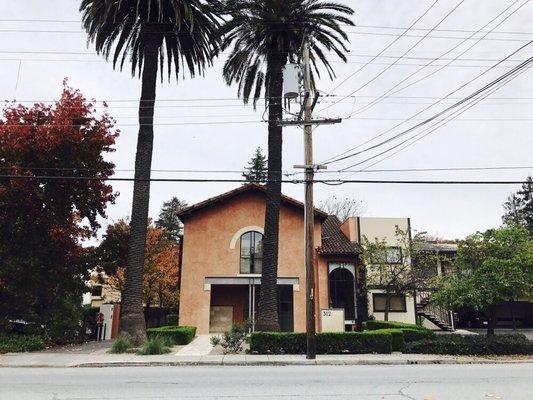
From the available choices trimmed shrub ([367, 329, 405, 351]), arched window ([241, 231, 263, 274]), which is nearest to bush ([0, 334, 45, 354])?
arched window ([241, 231, 263, 274])

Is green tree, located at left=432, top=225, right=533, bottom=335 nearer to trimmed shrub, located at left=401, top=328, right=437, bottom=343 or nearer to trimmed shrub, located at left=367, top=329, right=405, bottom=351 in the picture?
trimmed shrub, located at left=401, top=328, right=437, bottom=343

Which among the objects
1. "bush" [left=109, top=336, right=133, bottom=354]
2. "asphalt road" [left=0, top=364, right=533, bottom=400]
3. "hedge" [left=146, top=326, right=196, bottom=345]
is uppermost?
"hedge" [left=146, top=326, right=196, bottom=345]

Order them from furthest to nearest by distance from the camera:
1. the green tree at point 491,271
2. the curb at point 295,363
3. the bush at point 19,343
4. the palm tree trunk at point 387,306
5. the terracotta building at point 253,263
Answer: the terracotta building at point 253,263 → the palm tree trunk at point 387,306 → the green tree at point 491,271 → the bush at point 19,343 → the curb at point 295,363

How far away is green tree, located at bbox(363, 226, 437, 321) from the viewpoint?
26.5 m

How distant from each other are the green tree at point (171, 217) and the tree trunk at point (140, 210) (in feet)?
148

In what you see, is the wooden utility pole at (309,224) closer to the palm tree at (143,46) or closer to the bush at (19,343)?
the palm tree at (143,46)

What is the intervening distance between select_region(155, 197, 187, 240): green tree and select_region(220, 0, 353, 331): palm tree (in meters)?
45.2

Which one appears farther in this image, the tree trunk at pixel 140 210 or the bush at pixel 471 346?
the tree trunk at pixel 140 210

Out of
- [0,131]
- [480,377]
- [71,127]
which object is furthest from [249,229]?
[480,377]

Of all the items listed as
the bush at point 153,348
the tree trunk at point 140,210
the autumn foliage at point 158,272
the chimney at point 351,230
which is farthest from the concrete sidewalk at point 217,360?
the autumn foliage at point 158,272

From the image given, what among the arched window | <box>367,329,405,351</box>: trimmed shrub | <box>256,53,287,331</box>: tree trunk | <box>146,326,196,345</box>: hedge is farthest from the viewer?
the arched window

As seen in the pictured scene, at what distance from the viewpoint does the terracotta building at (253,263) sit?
2667 centimetres

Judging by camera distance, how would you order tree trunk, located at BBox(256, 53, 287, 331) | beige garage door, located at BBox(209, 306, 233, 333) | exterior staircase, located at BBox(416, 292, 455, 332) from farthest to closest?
exterior staircase, located at BBox(416, 292, 455, 332) < beige garage door, located at BBox(209, 306, 233, 333) < tree trunk, located at BBox(256, 53, 287, 331)

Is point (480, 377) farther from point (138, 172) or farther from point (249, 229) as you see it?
point (249, 229)
